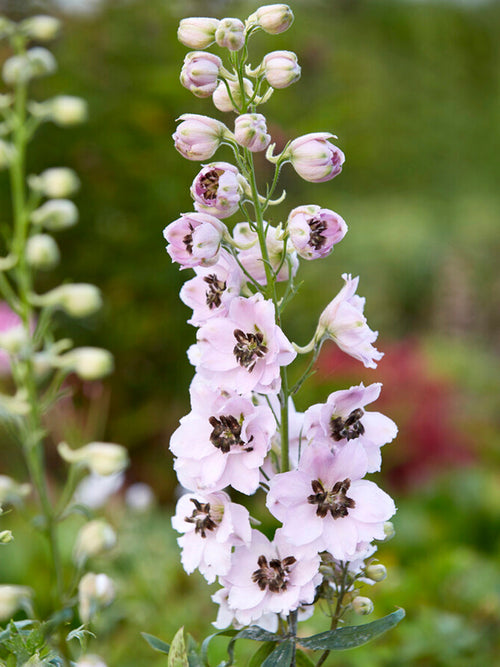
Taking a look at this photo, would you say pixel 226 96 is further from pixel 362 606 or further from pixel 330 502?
pixel 362 606

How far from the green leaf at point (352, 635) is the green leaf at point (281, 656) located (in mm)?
19

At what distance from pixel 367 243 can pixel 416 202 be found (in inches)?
61.6

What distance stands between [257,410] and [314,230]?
20 cm

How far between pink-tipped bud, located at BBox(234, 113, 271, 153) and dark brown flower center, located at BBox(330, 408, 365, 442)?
298 mm

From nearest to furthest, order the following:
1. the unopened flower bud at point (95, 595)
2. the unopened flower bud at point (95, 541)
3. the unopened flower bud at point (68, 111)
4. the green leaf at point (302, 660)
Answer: the green leaf at point (302, 660), the unopened flower bud at point (95, 595), the unopened flower bud at point (95, 541), the unopened flower bud at point (68, 111)

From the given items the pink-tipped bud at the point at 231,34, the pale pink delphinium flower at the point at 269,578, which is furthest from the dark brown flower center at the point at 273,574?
the pink-tipped bud at the point at 231,34

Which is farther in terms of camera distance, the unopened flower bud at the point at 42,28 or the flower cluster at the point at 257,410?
the unopened flower bud at the point at 42,28

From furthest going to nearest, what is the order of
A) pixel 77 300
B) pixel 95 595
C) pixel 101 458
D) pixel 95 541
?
pixel 77 300 < pixel 101 458 < pixel 95 541 < pixel 95 595

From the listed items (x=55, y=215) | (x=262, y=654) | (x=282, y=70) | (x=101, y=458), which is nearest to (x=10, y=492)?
(x=101, y=458)

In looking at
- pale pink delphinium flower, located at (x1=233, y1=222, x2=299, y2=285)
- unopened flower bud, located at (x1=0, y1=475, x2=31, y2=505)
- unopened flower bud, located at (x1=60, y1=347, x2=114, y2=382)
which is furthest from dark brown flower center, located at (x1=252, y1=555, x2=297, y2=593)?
unopened flower bud, located at (x1=60, y1=347, x2=114, y2=382)

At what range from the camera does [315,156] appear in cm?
80

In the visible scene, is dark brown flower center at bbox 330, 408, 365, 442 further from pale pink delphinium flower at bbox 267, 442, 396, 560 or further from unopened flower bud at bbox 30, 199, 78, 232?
unopened flower bud at bbox 30, 199, 78, 232

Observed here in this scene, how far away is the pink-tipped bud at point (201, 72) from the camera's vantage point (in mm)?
811

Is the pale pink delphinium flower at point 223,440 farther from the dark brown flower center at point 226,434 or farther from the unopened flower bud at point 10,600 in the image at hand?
the unopened flower bud at point 10,600
